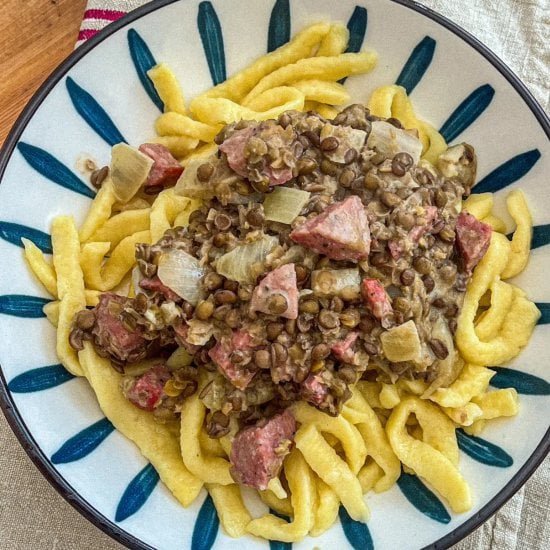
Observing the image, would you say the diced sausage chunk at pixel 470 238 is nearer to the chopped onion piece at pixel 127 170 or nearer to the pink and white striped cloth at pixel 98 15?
the chopped onion piece at pixel 127 170

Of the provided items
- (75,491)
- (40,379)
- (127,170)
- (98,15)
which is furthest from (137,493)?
(98,15)

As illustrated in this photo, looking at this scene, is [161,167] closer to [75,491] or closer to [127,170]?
[127,170]

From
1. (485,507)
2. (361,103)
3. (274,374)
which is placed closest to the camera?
(274,374)

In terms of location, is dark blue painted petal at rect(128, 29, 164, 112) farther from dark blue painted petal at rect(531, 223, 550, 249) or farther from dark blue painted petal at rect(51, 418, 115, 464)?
dark blue painted petal at rect(531, 223, 550, 249)

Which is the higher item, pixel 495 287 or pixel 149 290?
pixel 495 287

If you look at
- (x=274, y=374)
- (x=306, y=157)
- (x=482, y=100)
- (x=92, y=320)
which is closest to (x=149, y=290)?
(x=92, y=320)

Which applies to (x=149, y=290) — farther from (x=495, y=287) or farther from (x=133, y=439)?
(x=495, y=287)
